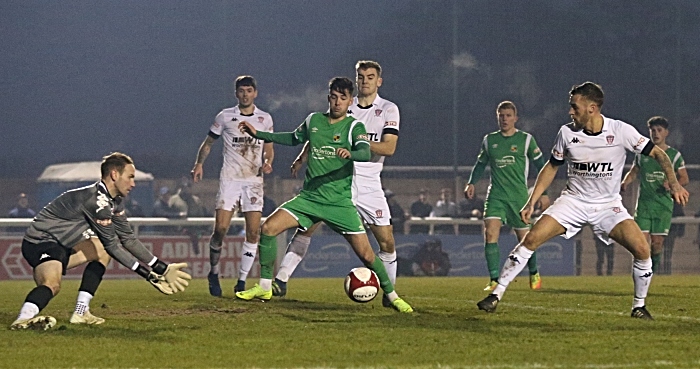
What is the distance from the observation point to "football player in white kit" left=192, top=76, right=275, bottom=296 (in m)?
14.0

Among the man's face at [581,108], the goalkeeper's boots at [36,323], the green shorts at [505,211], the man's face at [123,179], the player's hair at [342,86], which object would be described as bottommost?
the goalkeeper's boots at [36,323]

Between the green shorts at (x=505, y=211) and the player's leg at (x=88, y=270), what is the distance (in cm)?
703

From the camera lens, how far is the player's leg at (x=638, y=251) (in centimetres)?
1007

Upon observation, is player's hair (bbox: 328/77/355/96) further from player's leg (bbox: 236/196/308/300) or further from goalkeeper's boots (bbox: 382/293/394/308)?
goalkeeper's boots (bbox: 382/293/394/308)

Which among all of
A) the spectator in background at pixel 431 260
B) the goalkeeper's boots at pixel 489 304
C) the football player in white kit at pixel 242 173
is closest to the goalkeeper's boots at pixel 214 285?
the football player in white kit at pixel 242 173

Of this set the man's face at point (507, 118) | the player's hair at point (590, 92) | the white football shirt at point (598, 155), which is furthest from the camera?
the man's face at point (507, 118)

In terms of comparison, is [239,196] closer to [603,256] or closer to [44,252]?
[44,252]

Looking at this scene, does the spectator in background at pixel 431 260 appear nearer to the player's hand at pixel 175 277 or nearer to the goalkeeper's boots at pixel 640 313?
the goalkeeper's boots at pixel 640 313

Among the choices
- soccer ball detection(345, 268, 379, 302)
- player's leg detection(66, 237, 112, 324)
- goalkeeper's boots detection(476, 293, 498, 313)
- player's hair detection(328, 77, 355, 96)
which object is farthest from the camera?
soccer ball detection(345, 268, 379, 302)

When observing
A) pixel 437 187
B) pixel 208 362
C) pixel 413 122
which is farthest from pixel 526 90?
pixel 208 362

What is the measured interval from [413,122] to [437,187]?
4542mm

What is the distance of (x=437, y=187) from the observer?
29.0 m

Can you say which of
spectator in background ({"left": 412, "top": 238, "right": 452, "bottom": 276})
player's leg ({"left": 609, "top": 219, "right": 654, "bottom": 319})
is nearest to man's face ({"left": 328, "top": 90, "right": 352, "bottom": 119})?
player's leg ({"left": 609, "top": 219, "right": 654, "bottom": 319})

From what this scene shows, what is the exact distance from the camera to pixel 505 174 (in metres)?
15.9
